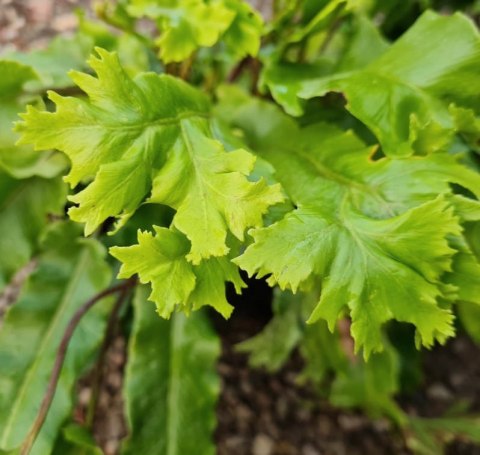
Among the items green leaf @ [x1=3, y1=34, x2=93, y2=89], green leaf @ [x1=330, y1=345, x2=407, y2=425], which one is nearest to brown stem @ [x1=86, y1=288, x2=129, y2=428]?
green leaf @ [x1=3, y1=34, x2=93, y2=89]

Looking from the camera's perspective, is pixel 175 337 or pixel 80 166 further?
pixel 175 337

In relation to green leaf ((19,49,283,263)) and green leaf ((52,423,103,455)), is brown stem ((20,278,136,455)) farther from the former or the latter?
green leaf ((19,49,283,263))

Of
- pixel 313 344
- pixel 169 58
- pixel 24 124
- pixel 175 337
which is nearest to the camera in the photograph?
pixel 24 124

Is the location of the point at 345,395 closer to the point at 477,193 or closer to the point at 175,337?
the point at 175,337

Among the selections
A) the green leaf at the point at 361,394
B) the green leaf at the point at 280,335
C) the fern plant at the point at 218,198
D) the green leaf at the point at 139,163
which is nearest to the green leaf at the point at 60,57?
the fern plant at the point at 218,198

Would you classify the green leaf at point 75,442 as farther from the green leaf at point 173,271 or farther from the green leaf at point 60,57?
the green leaf at point 60,57

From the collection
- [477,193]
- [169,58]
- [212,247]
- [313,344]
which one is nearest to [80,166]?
[212,247]

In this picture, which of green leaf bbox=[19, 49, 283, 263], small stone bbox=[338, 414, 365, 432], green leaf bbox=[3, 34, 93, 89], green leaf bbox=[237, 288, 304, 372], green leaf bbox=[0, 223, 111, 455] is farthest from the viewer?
small stone bbox=[338, 414, 365, 432]
